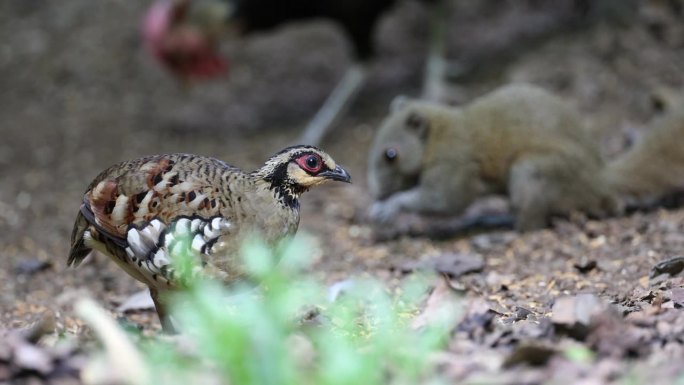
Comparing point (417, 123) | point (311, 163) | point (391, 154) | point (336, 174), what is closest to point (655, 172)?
point (417, 123)

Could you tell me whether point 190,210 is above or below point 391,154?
below

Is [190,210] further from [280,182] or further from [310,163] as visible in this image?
[310,163]

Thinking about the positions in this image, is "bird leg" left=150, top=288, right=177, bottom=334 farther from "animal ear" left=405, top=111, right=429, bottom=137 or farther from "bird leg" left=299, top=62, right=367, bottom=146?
"bird leg" left=299, top=62, right=367, bottom=146

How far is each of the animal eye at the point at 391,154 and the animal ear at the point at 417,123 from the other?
192 millimetres

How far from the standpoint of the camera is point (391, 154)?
688 centimetres

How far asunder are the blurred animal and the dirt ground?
0.20m

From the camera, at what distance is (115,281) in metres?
6.00

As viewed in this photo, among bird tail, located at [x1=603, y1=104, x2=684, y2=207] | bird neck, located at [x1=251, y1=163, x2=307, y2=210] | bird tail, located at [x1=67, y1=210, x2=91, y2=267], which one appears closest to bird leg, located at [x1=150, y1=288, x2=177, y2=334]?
bird tail, located at [x1=67, y1=210, x2=91, y2=267]

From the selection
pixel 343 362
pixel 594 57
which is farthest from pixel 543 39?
pixel 343 362

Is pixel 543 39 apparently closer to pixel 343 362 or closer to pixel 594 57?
pixel 594 57

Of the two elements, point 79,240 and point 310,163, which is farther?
point 79,240

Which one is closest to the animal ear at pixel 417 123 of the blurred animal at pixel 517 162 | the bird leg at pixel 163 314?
the blurred animal at pixel 517 162

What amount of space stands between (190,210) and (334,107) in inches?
197

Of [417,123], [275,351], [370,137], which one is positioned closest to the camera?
[275,351]
